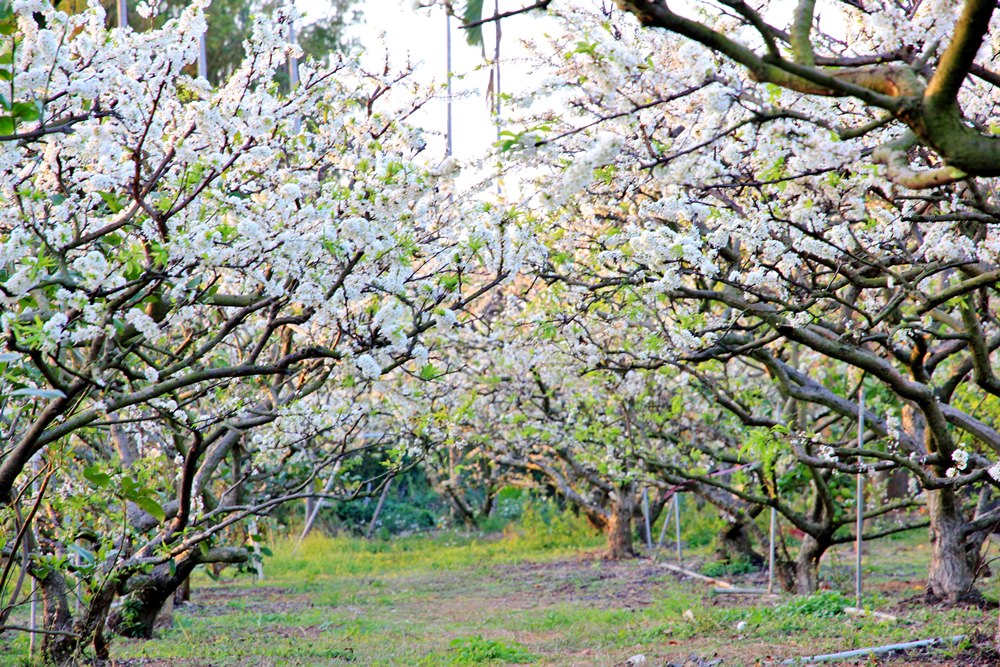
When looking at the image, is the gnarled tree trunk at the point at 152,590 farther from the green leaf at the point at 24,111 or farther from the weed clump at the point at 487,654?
the green leaf at the point at 24,111

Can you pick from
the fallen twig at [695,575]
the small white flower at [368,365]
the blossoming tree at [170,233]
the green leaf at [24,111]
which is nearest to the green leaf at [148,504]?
the blossoming tree at [170,233]

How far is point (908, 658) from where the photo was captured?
236 inches

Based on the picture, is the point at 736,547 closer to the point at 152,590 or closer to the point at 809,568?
the point at 809,568

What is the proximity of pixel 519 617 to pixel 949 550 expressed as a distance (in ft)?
12.3

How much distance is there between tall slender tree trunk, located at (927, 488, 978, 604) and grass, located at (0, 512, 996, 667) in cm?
31

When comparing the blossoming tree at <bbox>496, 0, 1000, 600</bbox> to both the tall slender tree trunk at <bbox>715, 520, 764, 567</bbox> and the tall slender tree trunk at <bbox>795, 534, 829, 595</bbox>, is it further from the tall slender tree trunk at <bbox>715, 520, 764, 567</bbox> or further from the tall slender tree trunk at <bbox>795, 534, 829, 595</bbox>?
the tall slender tree trunk at <bbox>715, 520, 764, 567</bbox>

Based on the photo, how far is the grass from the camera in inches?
273

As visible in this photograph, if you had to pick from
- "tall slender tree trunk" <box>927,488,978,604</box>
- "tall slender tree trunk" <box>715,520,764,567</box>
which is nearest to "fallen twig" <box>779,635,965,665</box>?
"tall slender tree trunk" <box>927,488,978,604</box>

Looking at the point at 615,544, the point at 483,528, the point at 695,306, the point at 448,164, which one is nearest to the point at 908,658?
the point at 695,306

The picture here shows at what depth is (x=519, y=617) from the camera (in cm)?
934

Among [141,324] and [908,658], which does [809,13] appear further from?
[908,658]

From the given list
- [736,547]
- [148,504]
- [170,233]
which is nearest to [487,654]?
[148,504]

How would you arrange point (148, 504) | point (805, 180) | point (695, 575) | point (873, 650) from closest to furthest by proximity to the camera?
point (148, 504), point (805, 180), point (873, 650), point (695, 575)

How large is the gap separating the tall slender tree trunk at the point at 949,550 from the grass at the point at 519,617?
315mm
